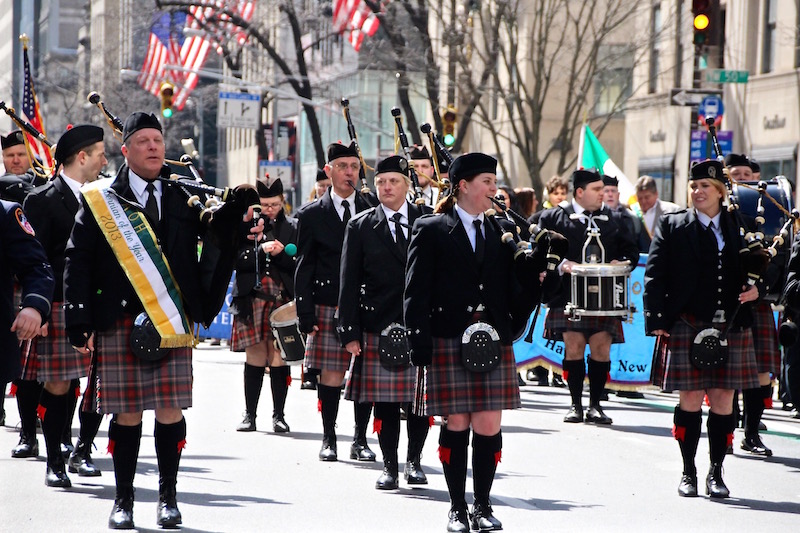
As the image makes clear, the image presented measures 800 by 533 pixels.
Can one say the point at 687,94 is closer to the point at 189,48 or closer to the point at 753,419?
the point at 753,419

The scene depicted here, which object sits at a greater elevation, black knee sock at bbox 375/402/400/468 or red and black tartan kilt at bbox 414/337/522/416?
red and black tartan kilt at bbox 414/337/522/416

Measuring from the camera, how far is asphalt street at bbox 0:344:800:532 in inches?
275

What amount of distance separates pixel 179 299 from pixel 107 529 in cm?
113

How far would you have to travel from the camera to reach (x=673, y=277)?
26.3ft

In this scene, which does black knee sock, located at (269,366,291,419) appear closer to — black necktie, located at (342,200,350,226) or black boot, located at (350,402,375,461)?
black boot, located at (350,402,375,461)

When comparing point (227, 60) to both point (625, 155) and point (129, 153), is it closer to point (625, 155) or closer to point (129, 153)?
point (625, 155)

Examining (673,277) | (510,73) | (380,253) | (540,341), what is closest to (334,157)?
(380,253)

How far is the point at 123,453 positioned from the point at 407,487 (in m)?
2.08

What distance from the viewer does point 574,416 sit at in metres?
11.3

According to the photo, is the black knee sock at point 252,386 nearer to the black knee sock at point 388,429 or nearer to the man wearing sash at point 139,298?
the black knee sock at point 388,429

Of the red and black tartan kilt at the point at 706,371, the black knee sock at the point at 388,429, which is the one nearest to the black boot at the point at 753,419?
the red and black tartan kilt at the point at 706,371

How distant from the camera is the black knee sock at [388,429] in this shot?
7977mm

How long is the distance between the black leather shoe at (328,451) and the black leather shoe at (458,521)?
2.48 m

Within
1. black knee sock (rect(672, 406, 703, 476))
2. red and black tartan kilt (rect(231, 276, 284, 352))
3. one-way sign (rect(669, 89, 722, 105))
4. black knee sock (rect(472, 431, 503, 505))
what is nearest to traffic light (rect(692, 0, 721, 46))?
one-way sign (rect(669, 89, 722, 105))
